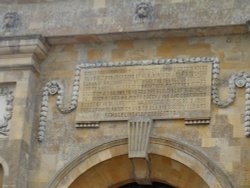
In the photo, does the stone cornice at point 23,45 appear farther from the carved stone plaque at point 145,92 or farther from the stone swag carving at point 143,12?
the stone swag carving at point 143,12

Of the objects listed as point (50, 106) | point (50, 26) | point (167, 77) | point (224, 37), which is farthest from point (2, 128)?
point (224, 37)

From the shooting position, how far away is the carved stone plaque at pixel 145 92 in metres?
11.5

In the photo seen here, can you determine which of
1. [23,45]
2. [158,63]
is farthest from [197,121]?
[23,45]

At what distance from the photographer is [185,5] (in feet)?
38.9

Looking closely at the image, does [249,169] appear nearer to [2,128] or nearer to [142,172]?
[142,172]

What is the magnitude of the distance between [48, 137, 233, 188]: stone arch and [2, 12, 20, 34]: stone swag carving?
7.84ft

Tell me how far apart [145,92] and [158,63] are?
1.58 feet

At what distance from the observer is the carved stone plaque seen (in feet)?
37.6

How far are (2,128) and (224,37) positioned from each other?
359cm

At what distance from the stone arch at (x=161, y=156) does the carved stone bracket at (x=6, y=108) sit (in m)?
1.10

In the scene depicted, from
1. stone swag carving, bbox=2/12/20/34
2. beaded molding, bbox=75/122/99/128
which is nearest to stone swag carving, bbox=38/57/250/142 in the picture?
beaded molding, bbox=75/122/99/128

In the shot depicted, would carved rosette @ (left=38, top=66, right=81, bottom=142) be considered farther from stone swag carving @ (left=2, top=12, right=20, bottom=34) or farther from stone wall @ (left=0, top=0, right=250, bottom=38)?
stone swag carving @ (left=2, top=12, right=20, bottom=34)

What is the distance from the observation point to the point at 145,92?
38.4 feet

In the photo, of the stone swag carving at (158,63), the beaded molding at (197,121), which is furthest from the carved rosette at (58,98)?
the beaded molding at (197,121)
